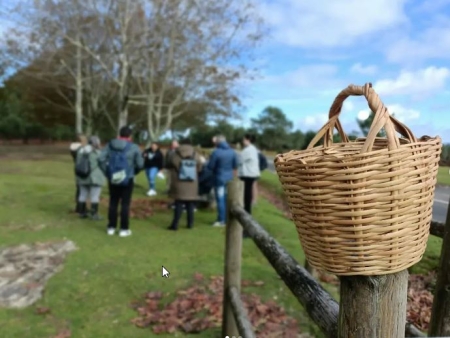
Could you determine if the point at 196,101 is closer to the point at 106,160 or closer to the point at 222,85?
the point at 222,85

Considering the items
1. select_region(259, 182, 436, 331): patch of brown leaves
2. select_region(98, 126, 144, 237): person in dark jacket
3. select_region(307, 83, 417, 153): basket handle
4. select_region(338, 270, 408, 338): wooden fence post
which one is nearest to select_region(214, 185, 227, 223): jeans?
select_region(98, 126, 144, 237): person in dark jacket

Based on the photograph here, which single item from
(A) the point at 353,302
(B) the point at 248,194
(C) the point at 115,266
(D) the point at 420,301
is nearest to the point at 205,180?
(B) the point at 248,194

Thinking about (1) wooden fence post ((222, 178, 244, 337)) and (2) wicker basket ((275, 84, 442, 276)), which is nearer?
(2) wicker basket ((275, 84, 442, 276))

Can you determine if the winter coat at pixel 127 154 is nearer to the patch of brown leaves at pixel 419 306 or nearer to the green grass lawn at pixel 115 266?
the green grass lawn at pixel 115 266

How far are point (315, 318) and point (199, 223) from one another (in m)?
6.70

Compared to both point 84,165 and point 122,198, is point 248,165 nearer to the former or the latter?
point 122,198

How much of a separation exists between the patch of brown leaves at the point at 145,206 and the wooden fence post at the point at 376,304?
758 cm

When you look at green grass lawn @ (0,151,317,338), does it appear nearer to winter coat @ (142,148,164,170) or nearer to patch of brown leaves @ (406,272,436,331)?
patch of brown leaves @ (406,272,436,331)

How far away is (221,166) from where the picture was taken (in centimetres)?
771

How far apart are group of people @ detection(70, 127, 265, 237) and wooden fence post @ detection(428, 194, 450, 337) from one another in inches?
204

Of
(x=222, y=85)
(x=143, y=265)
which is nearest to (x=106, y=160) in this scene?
(x=143, y=265)

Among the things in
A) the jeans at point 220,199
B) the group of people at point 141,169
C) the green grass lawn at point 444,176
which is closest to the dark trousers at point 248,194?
the group of people at point 141,169

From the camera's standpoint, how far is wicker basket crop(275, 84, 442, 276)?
89 cm

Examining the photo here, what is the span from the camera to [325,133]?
1128mm
